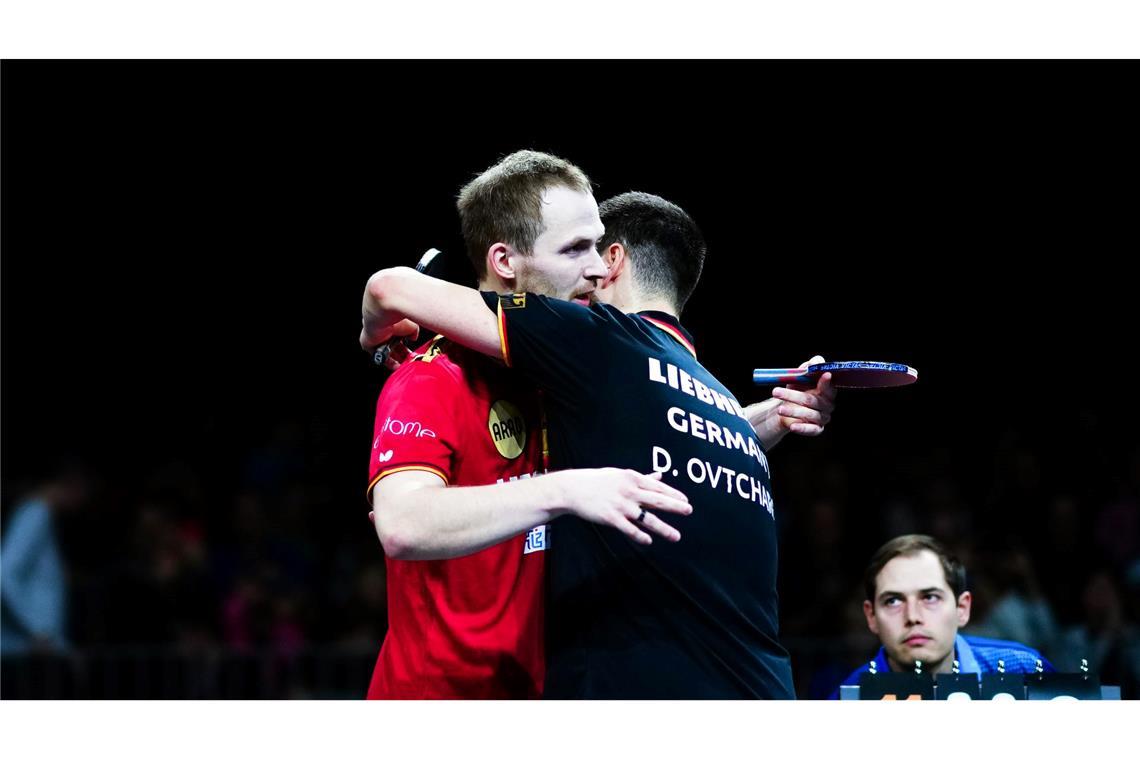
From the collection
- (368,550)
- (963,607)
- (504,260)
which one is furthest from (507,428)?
(368,550)

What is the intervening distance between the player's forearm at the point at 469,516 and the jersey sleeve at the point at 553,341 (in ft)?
1.20

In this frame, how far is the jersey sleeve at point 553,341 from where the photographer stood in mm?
2818

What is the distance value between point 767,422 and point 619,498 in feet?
4.07

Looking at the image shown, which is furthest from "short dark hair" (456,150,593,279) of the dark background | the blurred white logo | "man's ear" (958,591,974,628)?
the dark background

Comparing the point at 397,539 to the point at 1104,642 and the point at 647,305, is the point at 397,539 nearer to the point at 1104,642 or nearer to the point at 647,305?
the point at 647,305

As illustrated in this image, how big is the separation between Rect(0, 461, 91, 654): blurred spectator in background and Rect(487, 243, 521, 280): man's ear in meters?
5.41

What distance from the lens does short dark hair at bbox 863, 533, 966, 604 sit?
482cm

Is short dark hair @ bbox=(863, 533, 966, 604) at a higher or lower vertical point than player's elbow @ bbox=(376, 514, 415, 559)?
higher

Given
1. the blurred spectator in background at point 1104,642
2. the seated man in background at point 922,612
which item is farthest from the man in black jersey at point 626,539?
the blurred spectator in background at point 1104,642

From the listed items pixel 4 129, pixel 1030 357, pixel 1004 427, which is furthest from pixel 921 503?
pixel 4 129

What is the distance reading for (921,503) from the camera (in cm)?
836

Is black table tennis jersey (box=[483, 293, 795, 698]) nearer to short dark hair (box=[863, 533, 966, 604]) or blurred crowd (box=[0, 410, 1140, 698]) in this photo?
short dark hair (box=[863, 533, 966, 604])

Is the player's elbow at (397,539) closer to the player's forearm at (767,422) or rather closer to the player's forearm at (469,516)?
the player's forearm at (469,516)

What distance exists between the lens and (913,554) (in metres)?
4.82
